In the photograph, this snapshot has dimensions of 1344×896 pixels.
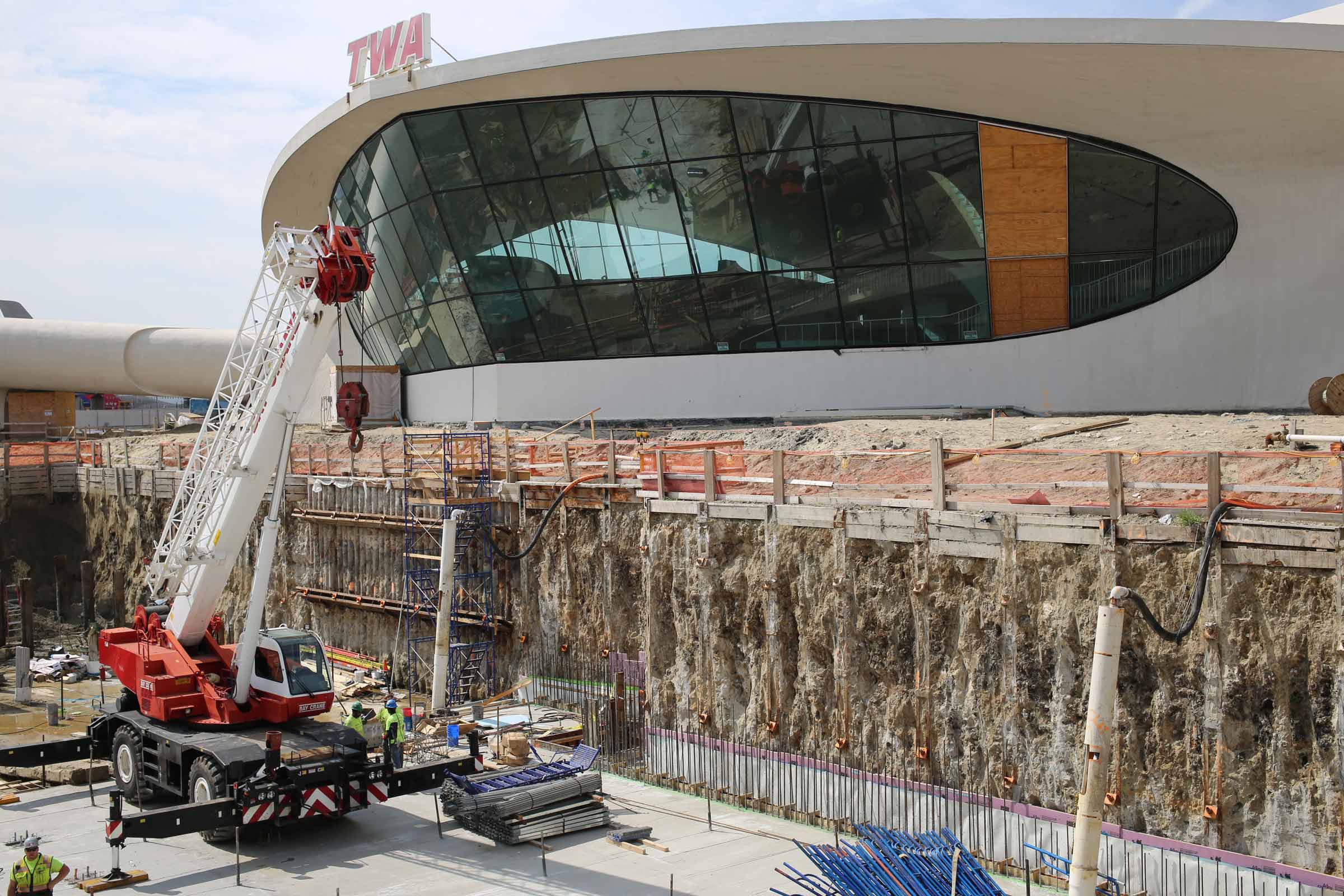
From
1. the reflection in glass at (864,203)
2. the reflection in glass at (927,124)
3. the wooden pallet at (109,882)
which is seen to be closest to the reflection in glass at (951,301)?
the reflection in glass at (864,203)

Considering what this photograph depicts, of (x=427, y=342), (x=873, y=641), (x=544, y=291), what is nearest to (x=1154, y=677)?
(x=873, y=641)

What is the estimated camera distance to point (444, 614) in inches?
814

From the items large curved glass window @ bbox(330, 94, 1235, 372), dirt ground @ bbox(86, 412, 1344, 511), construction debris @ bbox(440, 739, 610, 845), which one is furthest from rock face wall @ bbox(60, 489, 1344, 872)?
large curved glass window @ bbox(330, 94, 1235, 372)

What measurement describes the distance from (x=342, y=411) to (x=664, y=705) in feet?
22.6

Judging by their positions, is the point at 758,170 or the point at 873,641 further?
the point at 758,170

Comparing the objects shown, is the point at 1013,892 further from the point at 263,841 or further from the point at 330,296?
the point at 330,296

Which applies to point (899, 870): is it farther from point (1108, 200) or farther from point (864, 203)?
point (1108, 200)

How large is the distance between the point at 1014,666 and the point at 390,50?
25.5 m

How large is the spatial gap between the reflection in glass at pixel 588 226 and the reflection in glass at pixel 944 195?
7379 mm

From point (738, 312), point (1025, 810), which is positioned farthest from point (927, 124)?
point (1025, 810)

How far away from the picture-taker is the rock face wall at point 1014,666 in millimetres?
11273

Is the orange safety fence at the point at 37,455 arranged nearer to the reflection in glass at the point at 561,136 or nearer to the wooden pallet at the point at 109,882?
the reflection in glass at the point at 561,136

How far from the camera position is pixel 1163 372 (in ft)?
87.2

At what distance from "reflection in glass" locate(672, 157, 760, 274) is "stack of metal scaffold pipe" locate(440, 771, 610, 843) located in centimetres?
1635
